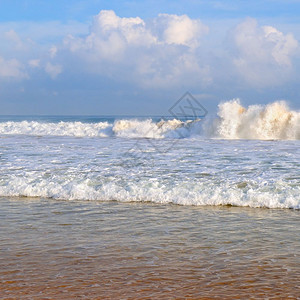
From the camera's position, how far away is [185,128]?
2877 centimetres

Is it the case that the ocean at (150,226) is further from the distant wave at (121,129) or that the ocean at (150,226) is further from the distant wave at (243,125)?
the distant wave at (121,129)

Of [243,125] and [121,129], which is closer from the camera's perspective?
[243,125]

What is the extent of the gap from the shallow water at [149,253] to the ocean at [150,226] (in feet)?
0.04

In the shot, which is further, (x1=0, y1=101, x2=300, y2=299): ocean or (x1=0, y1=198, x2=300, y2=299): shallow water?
(x1=0, y1=101, x2=300, y2=299): ocean

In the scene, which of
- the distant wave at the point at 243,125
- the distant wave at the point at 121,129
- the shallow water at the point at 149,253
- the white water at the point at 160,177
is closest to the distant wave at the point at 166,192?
the white water at the point at 160,177

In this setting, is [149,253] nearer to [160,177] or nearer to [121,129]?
[160,177]

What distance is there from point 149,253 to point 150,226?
1225 millimetres

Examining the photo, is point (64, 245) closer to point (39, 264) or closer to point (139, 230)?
point (39, 264)

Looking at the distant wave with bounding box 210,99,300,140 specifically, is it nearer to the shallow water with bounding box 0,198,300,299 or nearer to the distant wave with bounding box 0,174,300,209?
the distant wave with bounding box 0,174,300,209

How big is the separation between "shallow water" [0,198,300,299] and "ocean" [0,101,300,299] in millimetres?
12

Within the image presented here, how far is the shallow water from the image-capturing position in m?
3.71

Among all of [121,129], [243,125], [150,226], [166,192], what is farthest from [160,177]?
[121,129]

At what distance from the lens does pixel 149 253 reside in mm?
4707

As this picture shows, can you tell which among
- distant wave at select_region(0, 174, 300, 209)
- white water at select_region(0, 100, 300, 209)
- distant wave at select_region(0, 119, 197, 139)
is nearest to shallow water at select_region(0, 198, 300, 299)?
distant wave at select_region(0, 174, 300, 209)
